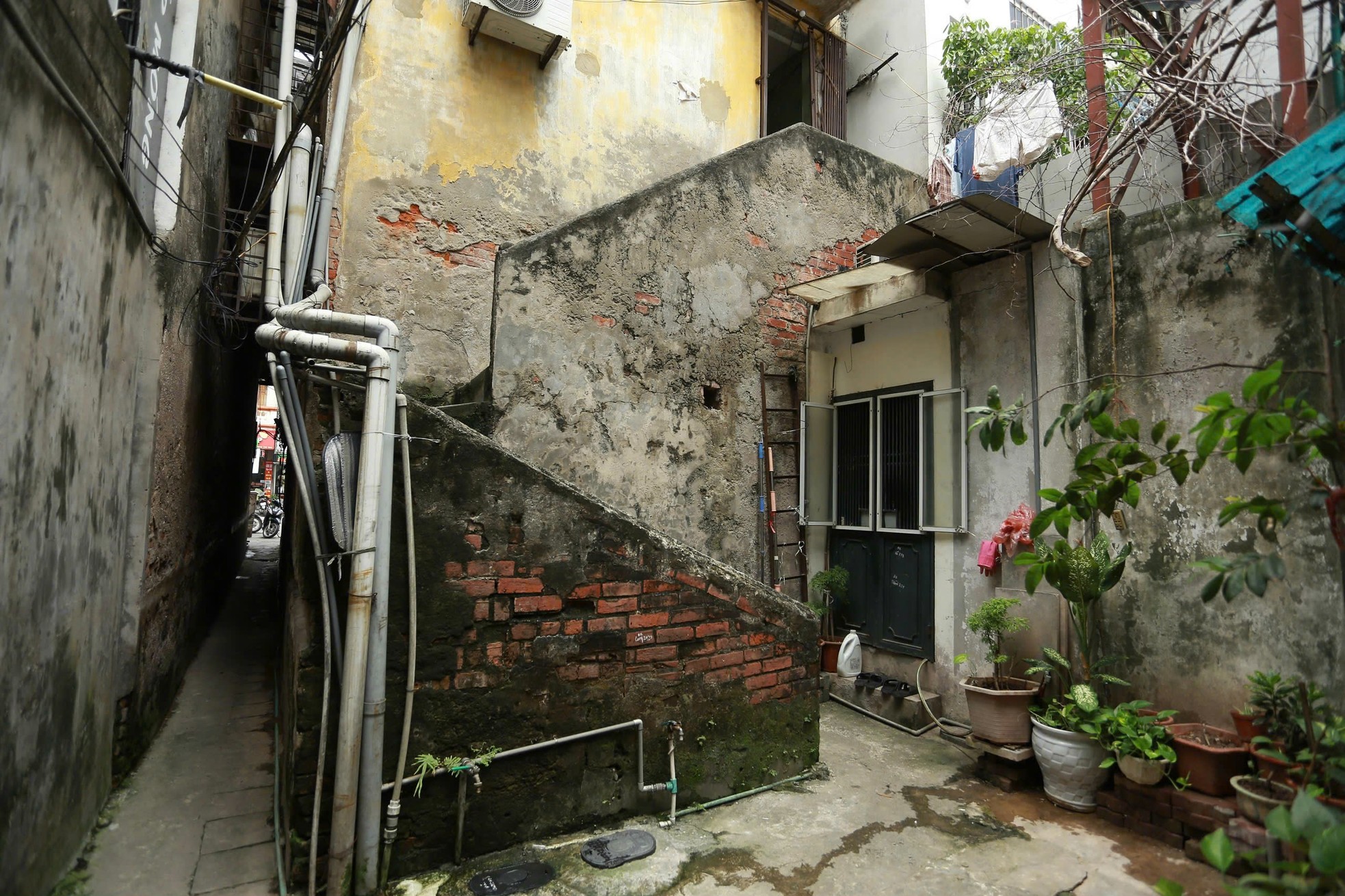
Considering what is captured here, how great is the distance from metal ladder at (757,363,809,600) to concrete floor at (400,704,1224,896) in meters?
2.11

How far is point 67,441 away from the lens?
8.96 ft

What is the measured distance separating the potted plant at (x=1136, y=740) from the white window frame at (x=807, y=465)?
274cm

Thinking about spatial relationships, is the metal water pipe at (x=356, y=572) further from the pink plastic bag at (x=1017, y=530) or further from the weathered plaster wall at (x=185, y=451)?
the pink plastic bag at (x=1017, y=530)

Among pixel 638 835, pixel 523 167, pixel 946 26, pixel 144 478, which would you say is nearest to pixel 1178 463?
pixel 638 835

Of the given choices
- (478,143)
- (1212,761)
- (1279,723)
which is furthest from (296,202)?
(1279,723)

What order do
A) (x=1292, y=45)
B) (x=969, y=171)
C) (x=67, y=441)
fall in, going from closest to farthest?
(x=67, y=441) → (x=1292, y=45) → (x=969, y=171)

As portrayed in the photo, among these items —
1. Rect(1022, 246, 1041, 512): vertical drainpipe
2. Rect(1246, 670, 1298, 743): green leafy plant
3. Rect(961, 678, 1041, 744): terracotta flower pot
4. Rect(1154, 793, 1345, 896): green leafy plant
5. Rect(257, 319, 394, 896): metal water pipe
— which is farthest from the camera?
Rect(1022, 246, 1041, 512): vertical drainpipe

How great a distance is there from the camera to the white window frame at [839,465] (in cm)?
592

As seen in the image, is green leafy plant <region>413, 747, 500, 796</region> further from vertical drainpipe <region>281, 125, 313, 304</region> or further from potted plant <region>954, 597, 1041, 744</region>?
vertical drainpipe <region>281, 125, 313, 304</region>

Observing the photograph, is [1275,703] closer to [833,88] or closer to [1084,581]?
[1084,581]

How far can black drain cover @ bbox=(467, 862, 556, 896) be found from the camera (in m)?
2.89

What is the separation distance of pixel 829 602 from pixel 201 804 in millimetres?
4525

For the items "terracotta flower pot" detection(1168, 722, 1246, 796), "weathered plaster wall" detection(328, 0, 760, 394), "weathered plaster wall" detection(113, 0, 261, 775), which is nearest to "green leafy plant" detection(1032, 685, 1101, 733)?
"terracotta flower pot" detection(1168, 722, 1246, 796)

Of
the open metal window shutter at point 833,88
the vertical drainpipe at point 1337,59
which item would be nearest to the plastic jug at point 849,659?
the vertical drainpipe at point 1337,59
